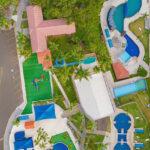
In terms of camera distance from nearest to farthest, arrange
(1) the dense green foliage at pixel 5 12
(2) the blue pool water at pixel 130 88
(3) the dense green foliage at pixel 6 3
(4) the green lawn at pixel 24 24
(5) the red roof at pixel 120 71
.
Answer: (3) the dense green foliage at pixel 6 3 → (1) the dense green foliage at pixel 5 12 → (4) the green lawn at pixel 24 24 → (5) the red roof at pixel 120 71 → (2) the blue pool water at pixel 130 88

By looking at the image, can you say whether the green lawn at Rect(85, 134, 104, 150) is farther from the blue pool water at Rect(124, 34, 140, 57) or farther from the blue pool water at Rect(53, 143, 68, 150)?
the blue pool water at Rect(124, 34, 140, 57)

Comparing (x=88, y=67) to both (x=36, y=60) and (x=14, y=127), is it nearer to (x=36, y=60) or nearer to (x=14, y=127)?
(x=36, y=60)

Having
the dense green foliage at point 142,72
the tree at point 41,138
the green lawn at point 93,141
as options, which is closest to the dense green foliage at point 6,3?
the tree at point 41,138

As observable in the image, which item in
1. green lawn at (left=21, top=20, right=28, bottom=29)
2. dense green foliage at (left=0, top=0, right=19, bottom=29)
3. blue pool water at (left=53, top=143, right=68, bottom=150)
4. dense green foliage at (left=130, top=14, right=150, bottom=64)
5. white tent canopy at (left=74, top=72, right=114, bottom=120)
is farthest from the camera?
dense green foliage at (left=130, top=14, right=150, bottom=64)

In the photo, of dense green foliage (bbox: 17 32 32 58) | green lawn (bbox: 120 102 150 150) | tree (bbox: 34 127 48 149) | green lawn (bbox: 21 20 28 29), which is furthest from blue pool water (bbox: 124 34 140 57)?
tree (bbox: 34 127 48 149)

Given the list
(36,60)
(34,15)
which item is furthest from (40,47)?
(34,15)

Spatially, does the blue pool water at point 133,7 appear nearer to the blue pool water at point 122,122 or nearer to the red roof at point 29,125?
the blue pool water at point 122,122

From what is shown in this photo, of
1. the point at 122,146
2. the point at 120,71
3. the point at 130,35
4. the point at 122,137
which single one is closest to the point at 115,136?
the point at 122,137
